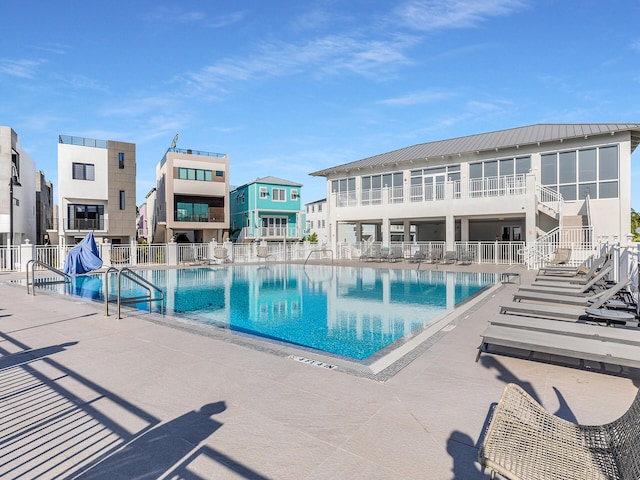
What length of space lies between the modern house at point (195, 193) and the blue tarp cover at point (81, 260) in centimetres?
2020

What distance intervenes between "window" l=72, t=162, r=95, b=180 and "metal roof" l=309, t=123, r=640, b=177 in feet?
55.8

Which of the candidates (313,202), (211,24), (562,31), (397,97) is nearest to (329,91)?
(397,97)

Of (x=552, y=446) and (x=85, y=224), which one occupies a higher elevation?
(x=85, y=224)

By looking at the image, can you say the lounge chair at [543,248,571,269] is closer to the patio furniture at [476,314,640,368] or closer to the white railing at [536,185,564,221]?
the white railing at [536,185,564,221]

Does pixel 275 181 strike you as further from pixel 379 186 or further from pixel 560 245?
pixel 560 245

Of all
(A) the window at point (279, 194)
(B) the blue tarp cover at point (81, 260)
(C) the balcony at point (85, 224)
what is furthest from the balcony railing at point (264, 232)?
(B) the blue tarp cover at point (81, 260)

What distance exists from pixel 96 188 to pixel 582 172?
A: 32453 millimetres

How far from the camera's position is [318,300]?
11328 mm

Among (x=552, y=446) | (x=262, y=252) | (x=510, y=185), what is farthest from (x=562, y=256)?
(x=552, y=446)

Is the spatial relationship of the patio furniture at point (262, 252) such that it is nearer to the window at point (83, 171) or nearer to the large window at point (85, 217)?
the large window at point (85, 217)

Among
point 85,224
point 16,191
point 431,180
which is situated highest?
point 431,180

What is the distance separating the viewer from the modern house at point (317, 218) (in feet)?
172

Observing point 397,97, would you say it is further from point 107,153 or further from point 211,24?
point 107,153

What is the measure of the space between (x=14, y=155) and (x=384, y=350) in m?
33.1
